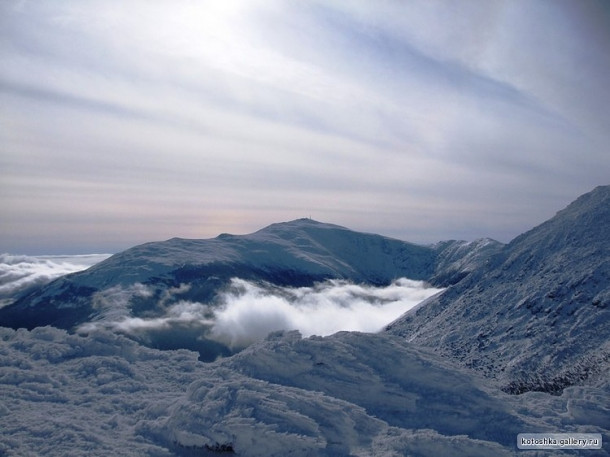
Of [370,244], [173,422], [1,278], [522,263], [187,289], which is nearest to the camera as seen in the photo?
[173,422]

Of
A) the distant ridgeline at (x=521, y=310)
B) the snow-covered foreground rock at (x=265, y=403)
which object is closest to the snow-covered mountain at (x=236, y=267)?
the distant ridgeline at (x=521, y=310)

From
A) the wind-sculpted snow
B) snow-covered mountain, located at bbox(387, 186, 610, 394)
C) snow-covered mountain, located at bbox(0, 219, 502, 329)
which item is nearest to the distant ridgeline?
snow-covered mountain, located at bbox(387, 186, 610, 394)

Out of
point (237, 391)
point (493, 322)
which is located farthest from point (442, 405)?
point (493, 322)

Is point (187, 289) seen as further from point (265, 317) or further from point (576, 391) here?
point (576, 391)

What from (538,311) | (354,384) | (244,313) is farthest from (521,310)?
(244,313)

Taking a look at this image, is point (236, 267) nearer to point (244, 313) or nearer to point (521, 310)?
point (244, 313)

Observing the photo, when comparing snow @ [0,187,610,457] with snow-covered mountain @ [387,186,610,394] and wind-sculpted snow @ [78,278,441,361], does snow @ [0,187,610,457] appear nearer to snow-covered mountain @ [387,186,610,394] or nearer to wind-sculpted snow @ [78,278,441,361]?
snow-covered mountain @ [387,186,610,394]
